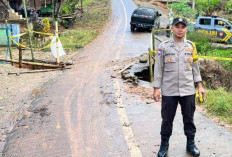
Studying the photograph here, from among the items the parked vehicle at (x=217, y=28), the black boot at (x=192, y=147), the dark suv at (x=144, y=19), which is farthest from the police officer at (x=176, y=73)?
the dark suv at (x=144, y=19)

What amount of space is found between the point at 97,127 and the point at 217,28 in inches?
517

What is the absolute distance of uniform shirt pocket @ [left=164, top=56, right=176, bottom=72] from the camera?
3.51 metres

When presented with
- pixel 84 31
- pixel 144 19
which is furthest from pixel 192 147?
pixel 84 31

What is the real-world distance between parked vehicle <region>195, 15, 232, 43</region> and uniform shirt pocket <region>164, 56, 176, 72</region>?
Answer: 506 inches

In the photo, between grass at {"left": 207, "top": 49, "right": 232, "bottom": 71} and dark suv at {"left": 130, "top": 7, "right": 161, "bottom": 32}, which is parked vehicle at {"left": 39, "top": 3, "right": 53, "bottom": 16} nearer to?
dark suv at {"left": 130, "top": 7, "right": 161, "bottom": 32}

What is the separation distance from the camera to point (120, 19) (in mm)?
28328

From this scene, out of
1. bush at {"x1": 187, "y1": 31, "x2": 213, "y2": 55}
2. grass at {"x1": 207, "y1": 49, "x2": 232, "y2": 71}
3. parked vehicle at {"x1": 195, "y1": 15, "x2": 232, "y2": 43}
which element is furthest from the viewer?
parked vehicle at {"x1": 195, "y1": 15, "x2": 232, "y2": 43}

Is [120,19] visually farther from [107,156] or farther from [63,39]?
[107,156]

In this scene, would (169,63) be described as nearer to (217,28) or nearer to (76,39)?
(217,28)

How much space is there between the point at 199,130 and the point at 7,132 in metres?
3.37

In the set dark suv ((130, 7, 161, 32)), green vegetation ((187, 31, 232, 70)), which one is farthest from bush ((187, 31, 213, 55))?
dark suv ((130, 7, 161, 32))

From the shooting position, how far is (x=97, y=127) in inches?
196

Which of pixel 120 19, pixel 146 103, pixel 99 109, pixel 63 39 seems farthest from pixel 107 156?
pixel 120 19

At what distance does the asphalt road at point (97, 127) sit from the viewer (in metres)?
4.13
